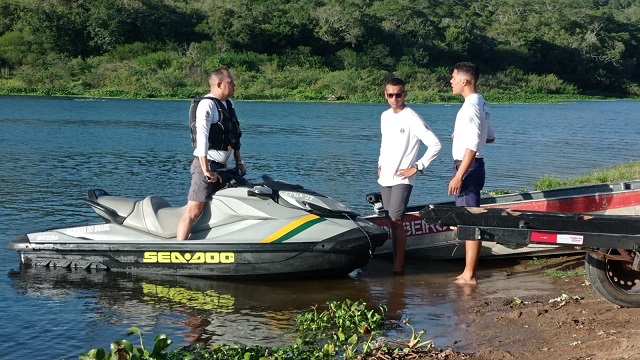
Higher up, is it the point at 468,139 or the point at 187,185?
the point at 468,139

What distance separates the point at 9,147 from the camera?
71.8 ft

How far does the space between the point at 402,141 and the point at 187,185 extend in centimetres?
797

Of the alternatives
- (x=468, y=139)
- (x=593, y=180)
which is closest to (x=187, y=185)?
(x=593, y=180)

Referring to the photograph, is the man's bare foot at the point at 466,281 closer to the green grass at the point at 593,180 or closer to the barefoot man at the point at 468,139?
the barefoot man at the point at 468,139

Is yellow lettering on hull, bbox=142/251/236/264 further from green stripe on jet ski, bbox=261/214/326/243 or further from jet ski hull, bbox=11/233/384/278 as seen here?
green stripe on jet ski, bbox=261/214/326/243

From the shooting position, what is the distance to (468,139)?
8195mm

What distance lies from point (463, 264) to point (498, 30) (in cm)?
8235

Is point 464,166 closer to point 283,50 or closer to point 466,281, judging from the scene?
point 466,281

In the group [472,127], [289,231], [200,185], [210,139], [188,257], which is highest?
[472,127]

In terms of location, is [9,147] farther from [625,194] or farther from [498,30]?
[498,30]

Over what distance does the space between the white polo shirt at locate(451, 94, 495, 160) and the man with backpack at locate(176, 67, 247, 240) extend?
215cm

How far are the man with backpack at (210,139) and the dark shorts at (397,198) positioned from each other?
1590mm

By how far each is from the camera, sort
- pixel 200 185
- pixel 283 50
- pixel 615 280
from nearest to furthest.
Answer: pixel 615 280, pixel 200 185, pixel 283 50

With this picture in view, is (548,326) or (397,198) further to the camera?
(397,198)
